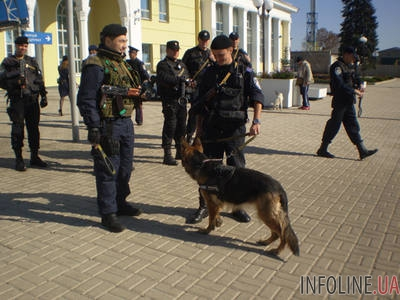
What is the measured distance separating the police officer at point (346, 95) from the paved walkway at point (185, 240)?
50 cm

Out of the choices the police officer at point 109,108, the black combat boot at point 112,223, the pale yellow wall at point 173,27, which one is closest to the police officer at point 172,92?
the police officer at point 109,108

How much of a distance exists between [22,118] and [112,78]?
10.9ft

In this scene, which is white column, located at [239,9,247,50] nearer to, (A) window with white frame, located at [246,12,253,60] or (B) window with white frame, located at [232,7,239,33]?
(B) window with white frame, located at [232,7,239,33]

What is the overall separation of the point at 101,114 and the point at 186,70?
3084 millimetres

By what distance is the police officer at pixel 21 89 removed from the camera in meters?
6.45

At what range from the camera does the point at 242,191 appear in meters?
3.68

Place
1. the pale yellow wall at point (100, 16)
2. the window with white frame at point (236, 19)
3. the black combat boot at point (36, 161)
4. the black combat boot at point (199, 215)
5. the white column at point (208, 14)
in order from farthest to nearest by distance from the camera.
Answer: the window with white frame at point (236, 19) < the white column at point (208, 14) < the pale yellow wall at point (100, 16) < the black combat boot at point (36, 161) < the black combat boot at point (199, 215)

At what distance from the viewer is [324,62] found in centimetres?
4709

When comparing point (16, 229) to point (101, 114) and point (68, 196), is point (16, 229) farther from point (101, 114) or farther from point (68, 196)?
point (101, 114)

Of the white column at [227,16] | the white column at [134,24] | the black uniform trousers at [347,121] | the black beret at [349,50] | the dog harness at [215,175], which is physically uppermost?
the white column at [227,16]

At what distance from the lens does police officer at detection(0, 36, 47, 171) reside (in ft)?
21.1

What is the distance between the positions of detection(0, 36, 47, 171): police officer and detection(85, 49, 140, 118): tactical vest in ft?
9.91

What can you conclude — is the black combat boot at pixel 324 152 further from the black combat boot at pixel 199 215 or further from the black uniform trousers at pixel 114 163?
the black uniform trousers at pixel 114 163

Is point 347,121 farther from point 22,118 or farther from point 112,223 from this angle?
point 22,118
